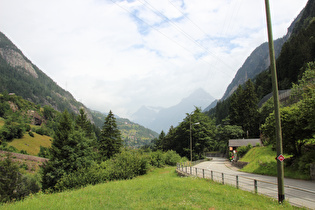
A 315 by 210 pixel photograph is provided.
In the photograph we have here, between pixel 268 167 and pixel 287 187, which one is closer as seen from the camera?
pixel 287 187

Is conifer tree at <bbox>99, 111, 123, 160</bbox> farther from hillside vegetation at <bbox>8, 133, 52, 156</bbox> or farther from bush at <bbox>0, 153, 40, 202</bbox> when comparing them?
hillside vegetation at <bbox>8, 133, 52, 156</bbox>

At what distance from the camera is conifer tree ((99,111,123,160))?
53050 mm

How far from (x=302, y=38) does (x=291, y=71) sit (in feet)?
43.8

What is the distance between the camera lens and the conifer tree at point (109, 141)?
53.0m

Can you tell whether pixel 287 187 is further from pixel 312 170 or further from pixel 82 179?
pixel 82 179

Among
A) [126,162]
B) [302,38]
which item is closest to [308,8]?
[302,38]

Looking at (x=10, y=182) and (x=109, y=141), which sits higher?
(x=109, y=141)

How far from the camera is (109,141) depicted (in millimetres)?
53312

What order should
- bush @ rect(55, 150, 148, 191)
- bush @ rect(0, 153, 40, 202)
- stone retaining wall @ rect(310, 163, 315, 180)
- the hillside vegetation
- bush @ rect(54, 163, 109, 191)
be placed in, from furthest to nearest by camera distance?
1. the hillside vegetation
2. bush @ rect(0, 153, 40, 202)
3. bush @ rect(55, 150, 148, 191)
4. bush @ rect(54, 163, 109, 191)
5. stone retaining wall @ rect(310, 163, 315, 180)

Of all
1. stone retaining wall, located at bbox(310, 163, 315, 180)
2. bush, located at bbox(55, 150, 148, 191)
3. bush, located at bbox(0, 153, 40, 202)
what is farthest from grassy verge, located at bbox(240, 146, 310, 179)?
bush, located at bbox(0, 153, 40, 202)

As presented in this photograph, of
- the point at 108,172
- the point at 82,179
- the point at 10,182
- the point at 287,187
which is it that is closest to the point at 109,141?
the point at 10,182

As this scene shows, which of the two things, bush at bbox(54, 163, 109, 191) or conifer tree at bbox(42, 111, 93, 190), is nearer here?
bush at bbox(54, 163, 109, 191)

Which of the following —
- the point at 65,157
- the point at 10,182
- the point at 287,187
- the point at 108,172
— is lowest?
the point at 10,182

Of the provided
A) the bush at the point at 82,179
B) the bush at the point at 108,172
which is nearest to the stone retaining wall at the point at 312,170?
the bush at the point at 108,172
